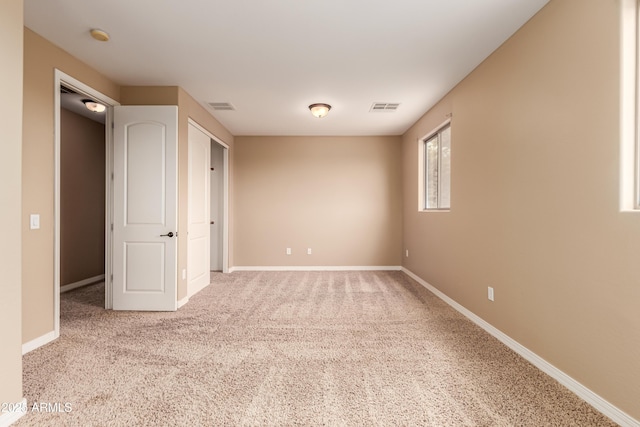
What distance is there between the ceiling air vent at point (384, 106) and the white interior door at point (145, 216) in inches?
102

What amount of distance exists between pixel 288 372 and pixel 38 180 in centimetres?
265

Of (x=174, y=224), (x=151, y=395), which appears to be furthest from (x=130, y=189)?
(x=151, y=395)

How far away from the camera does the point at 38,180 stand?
8.71 feet

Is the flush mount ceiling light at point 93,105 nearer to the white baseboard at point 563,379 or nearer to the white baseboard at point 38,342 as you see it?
the white baseboard at point 38,342

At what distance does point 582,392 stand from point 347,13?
2965mm

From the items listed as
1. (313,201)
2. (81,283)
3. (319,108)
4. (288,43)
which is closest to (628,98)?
(288,43)

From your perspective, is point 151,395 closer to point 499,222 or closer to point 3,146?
point 3,146

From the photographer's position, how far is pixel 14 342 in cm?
167

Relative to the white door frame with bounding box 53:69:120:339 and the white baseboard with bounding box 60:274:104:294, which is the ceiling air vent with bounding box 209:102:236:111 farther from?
the white baseboard with bounding box 60:274:104:294

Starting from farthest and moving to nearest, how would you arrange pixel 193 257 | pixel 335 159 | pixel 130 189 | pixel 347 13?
pixel 335 159
pixel 193 257
pixel 130 189
pixel 347 13

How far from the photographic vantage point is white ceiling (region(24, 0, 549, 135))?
7.41 ft

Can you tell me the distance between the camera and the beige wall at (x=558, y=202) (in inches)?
66.8

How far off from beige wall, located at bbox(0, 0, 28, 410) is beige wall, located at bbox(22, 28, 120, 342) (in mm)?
1084

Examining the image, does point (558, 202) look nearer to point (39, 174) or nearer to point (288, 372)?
point (288, 372)
